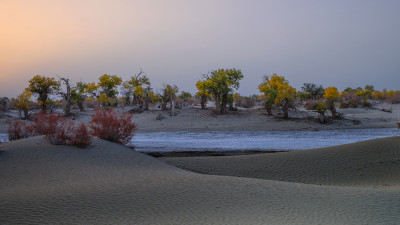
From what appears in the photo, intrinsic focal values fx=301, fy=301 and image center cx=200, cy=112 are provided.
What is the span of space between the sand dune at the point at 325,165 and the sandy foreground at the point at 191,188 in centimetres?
3

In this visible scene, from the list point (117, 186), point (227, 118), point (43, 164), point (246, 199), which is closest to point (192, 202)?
point (246, 199)

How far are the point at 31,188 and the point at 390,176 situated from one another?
402 inches

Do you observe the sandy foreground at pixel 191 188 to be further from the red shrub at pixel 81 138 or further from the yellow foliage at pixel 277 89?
the yellow foliage at pixel 277 89

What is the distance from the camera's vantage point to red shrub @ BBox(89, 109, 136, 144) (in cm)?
1436

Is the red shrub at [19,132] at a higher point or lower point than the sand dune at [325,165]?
higher

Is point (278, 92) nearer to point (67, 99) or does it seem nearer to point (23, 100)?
point (67, 99)

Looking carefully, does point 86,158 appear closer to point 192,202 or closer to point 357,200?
point 192,202

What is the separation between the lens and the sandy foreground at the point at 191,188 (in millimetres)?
4980

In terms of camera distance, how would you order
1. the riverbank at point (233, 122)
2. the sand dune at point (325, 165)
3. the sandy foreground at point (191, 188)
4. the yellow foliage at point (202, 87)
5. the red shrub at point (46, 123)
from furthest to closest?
the yellow foliage at point (202, 87)
the riverbank at point (233, 122)
the red shrub at point (46, 123)
the sand dune at point (325, 165)
the sandy foreground at point (191, 188)

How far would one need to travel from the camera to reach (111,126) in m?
14.4

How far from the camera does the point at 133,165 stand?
10.1 meters

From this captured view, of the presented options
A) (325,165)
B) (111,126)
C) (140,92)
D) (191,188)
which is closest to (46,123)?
(111,126)

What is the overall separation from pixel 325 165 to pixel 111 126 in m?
9.56

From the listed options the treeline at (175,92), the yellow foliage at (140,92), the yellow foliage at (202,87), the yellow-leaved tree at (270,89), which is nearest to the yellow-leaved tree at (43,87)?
the treeline at (175,92)
